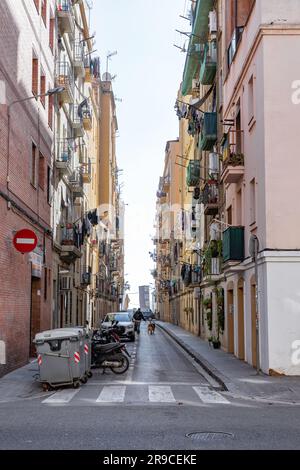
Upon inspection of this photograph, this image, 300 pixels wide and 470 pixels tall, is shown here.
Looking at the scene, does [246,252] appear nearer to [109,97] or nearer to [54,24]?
[54,24]

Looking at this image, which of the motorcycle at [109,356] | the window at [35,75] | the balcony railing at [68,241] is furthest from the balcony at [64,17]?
the motorcycle at [109,356]

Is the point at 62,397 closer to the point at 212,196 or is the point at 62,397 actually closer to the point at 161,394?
the point at 161,394

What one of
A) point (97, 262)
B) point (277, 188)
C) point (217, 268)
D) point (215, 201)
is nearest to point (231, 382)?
point (277, 188)

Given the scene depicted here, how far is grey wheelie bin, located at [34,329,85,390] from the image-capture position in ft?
46.1

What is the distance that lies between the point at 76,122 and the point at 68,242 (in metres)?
7.50

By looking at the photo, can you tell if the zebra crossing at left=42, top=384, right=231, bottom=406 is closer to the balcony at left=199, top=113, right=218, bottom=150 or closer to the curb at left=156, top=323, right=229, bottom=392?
the curb at left=156, top=323, right=229, bottom=392

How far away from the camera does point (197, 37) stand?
3391 cm

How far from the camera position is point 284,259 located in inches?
653

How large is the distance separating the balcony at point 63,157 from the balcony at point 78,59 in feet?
21.1

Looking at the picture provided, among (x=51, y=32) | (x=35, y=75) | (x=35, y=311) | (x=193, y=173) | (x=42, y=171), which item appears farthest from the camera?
(x=193, y=173)

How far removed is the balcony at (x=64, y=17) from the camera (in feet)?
90.8

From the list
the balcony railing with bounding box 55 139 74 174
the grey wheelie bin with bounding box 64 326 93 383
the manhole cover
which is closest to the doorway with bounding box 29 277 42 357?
the grey wheelie bin with bounding box 64 326 93 383

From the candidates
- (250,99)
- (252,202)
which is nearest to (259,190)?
(252,202)

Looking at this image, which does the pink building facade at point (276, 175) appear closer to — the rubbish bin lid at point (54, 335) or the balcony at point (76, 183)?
the rubbish bin lid at point (54, 335)
